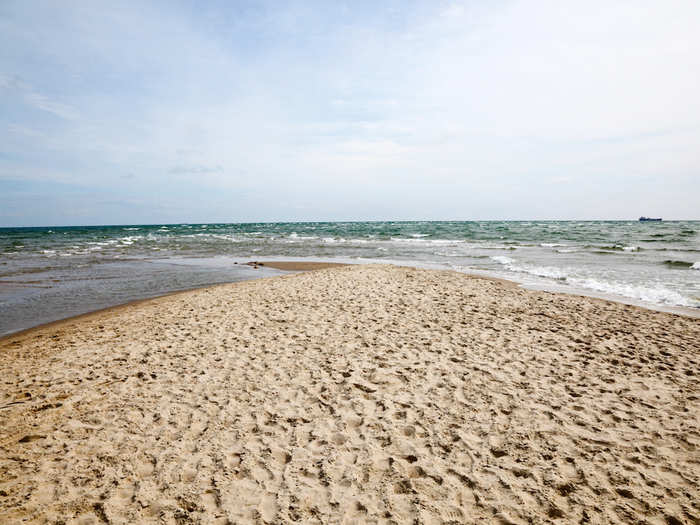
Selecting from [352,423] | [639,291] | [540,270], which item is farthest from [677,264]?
[352,423]

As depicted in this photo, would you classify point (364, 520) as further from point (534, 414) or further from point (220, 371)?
point (220, 371)

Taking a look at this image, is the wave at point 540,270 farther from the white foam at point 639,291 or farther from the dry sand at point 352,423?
the dry sand at point 352,423

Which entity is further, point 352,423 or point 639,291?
point 639,291

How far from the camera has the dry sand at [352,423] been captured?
Result: 313 centimetres

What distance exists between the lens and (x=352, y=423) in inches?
167

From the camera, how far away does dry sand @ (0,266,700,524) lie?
313cm

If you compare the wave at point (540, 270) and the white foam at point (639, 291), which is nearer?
the white foam at point (639, 291)

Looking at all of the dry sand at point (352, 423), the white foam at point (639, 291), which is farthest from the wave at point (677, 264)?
the dry sand at point (352, 423)

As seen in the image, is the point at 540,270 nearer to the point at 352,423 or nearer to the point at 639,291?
the point at 639,291

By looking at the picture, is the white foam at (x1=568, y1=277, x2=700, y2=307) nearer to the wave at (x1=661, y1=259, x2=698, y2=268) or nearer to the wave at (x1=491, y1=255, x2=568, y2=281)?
the wave at (x1=491, y1=255, x2=568, y2=281)

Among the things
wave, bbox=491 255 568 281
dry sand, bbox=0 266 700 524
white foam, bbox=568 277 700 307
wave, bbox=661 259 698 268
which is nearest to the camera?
dry sand, bbox=0 266 700 524

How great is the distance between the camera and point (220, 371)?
5.55 meters

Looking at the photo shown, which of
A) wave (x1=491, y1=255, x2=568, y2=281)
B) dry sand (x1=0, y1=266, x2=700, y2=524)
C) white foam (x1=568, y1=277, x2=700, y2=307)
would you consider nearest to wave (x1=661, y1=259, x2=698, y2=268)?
wave (x1=491, y1=255, x2=568, y2=281)

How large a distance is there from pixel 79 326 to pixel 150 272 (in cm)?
1009
